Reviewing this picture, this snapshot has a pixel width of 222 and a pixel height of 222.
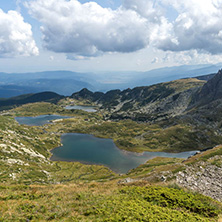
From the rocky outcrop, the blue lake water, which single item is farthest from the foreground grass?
the blue lake water

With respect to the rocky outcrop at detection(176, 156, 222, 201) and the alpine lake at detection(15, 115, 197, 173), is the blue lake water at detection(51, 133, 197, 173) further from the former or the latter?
the rocky outcrop at detection(176, 156, 222, 201)

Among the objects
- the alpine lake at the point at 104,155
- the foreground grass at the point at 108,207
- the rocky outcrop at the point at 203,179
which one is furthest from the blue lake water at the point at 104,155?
the foreground grass at the point at 108,207

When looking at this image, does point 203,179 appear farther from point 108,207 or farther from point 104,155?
point 104,155

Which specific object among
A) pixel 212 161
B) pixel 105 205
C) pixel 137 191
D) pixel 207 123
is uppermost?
pixel 105 205

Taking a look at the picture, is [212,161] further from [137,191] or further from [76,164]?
[76,164]

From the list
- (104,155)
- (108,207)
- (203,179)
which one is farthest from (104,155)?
(108,207)

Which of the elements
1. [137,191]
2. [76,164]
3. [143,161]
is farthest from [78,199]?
[143,161]
